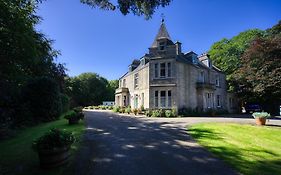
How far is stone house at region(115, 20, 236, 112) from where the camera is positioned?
26.8 metres

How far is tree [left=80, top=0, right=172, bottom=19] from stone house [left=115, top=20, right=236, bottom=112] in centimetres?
1840

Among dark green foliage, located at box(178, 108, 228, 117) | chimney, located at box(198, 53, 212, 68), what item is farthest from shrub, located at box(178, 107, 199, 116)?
chimney, located at box(198, 53, 212, 68)

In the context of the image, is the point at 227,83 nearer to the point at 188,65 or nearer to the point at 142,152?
the point at 188,65

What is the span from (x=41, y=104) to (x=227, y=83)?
1227 inches

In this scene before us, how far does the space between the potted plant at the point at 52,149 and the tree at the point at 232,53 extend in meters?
34.7

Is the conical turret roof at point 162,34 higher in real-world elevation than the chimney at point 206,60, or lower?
higher

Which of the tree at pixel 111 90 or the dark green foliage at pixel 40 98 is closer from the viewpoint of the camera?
the dark green foliage at pixel 40 98

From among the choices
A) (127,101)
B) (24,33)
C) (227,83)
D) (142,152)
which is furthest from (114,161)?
(227,83)

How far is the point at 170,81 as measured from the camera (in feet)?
88.0

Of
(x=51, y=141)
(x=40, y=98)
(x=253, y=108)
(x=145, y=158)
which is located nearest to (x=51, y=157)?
(x=51, y=141)

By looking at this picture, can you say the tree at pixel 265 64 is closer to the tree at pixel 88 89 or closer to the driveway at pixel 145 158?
the driveway at pixel 145 158

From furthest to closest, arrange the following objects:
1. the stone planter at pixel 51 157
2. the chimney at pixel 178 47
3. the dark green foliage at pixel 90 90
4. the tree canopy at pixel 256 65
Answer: the dark green foliage at pixel 90 90 → the chimney at pixel 178 47 → the tree canopy at pixel 256 65 → the stone planter at pixel 51 157

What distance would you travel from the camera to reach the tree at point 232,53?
37.9m

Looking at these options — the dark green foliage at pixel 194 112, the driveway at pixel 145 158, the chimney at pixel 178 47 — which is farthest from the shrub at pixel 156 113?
the driveway at pixel 145 158
